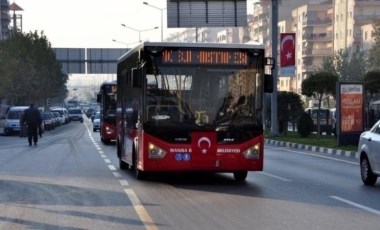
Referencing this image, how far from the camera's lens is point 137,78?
16.3m

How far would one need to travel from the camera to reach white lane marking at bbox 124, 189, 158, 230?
1062cm

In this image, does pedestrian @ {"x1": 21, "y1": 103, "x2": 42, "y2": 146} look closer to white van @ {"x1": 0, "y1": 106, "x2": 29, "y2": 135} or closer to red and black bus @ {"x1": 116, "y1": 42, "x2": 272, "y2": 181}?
red and black bus @ {"x1": 116, "y1": 42, "x2": 272, "y2": 181}

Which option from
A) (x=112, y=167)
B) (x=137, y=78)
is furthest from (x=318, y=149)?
(x=137, y=78)

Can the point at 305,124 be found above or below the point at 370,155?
below

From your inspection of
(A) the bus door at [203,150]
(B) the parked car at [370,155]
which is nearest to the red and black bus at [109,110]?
(A) the bus door at [203,150]

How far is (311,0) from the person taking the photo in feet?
457

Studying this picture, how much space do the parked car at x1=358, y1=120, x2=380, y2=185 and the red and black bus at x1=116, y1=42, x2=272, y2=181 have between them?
87.0 inches

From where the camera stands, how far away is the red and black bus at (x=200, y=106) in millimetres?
16172

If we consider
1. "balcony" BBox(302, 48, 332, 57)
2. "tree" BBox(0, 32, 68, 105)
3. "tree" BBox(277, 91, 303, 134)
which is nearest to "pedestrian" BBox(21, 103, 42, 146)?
"tree" BBox(277, 91, 303, 134)

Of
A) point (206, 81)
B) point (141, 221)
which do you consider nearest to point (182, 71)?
point (206, 81)

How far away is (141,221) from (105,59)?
3667 inches

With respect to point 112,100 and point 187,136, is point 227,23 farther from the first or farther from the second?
point 187,136

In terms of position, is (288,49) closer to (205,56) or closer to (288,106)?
(288,106)

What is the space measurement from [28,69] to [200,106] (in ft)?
216
